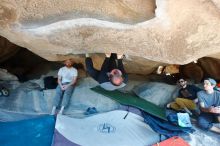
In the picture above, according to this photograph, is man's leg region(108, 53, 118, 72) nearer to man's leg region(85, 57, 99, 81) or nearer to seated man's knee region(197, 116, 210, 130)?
man's leg region(85, 57, 99, 81)

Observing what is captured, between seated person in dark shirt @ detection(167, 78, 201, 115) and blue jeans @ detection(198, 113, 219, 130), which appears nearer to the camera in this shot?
blue jeans @ detection(198, 113, 219, 130)

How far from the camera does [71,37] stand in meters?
3.40

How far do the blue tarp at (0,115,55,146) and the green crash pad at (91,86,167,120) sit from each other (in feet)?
2.44

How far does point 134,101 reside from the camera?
3975 mm

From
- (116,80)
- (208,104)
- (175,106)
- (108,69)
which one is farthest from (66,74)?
(208,104)

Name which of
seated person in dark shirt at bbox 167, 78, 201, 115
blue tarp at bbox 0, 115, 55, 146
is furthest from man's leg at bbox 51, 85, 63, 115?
seated person in dark shirt at bbox 167, 78, 201, 115

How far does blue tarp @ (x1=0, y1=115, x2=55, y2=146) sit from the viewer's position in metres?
3.46

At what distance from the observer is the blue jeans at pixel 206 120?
3689 millimetres

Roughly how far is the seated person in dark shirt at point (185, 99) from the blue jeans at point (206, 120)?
18cm

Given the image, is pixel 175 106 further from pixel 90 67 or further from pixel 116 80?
pixel 90 67

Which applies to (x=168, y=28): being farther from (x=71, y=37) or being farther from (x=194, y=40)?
(x=71, y=37)

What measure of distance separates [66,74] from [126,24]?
1339 mm

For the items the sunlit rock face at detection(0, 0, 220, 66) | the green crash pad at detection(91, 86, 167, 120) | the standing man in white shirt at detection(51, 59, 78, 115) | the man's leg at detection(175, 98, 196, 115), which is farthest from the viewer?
the standing man in white shirt at detection(51, 59, 78, 115)

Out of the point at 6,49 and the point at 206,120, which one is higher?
the point at 6,49
